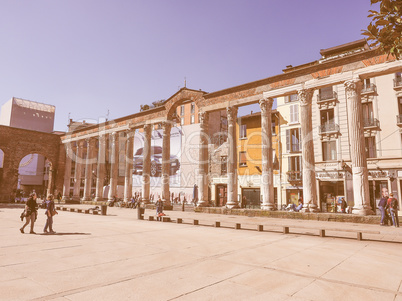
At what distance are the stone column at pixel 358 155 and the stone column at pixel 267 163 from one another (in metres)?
4.69

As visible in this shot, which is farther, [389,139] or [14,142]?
[14,142]

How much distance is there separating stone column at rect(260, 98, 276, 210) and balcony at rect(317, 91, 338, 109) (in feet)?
30.1

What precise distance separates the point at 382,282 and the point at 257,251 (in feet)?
9.40

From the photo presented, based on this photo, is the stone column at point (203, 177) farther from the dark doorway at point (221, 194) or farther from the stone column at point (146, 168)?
the dark doorway at point (221, 194)

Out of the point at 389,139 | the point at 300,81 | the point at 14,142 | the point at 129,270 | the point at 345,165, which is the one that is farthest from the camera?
the point at 14,142

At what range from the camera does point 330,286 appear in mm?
4191

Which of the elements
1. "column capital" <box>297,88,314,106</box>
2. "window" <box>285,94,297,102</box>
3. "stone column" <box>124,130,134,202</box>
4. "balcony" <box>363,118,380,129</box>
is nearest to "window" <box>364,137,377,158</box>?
"balcony" <box>363,118,380,129</box>

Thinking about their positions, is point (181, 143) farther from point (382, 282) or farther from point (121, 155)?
point (382, 282)

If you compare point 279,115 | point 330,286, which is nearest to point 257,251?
point 330,286

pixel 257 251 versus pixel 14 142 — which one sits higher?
pixel 14 142

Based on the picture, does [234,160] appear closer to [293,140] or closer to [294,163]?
[294,163]

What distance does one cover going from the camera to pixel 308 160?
16109mm

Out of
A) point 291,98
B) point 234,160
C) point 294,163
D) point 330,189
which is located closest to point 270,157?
point 234,160

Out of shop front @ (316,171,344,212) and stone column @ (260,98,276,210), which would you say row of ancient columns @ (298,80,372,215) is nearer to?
stone column @ (260,98,276,210)
